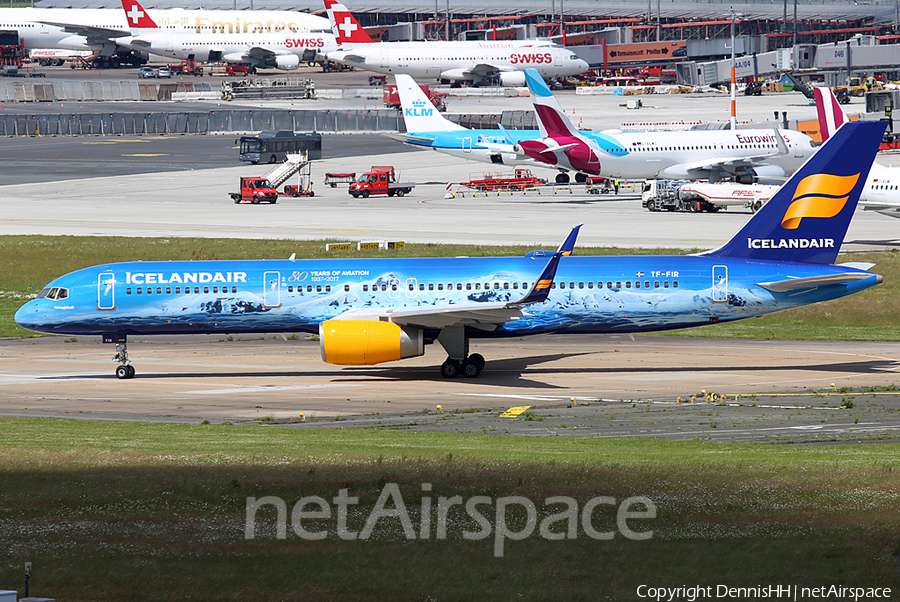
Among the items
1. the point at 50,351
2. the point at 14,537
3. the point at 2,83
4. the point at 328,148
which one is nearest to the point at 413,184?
the point at 328,148

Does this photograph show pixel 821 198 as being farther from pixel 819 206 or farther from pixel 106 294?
pixel 106 294

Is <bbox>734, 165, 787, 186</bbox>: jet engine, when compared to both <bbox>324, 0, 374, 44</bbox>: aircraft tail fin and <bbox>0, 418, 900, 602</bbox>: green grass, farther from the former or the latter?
<bbox>324, 0, 374, 44</bbox>: aircraft tail fin

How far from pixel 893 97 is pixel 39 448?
13071 cm

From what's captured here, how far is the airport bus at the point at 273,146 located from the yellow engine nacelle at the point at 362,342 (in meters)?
84.0

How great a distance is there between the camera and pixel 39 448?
2427 cm

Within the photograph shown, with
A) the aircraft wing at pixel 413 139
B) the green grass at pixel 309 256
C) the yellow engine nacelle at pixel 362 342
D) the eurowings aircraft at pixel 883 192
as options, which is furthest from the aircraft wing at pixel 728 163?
the yellow engine nacelle at pixel 362 342

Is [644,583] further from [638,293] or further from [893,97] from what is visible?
[893,97]

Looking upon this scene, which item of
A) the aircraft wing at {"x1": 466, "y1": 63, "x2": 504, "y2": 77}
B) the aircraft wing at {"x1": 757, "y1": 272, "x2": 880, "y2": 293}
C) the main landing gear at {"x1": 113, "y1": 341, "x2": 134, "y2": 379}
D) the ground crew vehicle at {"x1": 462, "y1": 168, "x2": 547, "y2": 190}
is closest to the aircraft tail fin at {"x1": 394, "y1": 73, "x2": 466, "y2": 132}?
the ground crew vehicle at {"x1": 462, "y1": 168, "x2": 547, "y2": 190}

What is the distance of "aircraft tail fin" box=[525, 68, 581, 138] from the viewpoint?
88.8 metres

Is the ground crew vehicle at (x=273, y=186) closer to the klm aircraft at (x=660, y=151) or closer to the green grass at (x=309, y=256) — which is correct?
the klm aircraft at (x=660, y=151)

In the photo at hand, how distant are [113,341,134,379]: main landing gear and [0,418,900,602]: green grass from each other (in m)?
15.9

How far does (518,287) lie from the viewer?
3975 centimetres

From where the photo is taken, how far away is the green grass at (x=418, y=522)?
52.2ft

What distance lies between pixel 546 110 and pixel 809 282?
2108 inches
